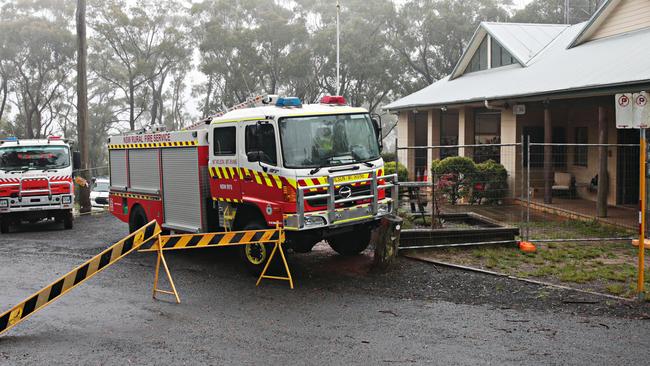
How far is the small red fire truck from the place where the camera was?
16438 millimetres

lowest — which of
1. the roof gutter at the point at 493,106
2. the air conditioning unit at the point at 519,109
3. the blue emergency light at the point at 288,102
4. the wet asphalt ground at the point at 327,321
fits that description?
the wet asphalt ground at the point at 327,321

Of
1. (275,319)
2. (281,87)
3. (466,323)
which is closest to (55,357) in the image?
(275,319)

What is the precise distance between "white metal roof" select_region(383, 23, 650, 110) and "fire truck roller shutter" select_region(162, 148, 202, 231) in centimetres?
847

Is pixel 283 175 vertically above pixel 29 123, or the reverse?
pixel 29 123

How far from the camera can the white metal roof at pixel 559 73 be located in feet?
46.0

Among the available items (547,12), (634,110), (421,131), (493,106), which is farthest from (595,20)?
(547,12)

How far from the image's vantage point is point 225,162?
1041cm

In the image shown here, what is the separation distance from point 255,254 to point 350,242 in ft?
6.45

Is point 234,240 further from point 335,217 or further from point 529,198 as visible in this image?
point 529,198

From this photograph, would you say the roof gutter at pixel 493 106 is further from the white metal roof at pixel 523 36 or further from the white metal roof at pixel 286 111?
the white metal roof at pixel 286 111

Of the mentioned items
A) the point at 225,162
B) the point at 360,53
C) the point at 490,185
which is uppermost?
the point at 360,53

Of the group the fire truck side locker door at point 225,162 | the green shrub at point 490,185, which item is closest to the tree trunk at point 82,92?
the fire truck side locker door at point 225,162

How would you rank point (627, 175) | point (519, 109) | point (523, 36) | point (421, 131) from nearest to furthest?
point (627, 175)
point (519, 109)
point (523, 36)
point (421, 131)

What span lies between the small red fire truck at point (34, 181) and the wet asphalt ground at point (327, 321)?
6.25 meters
